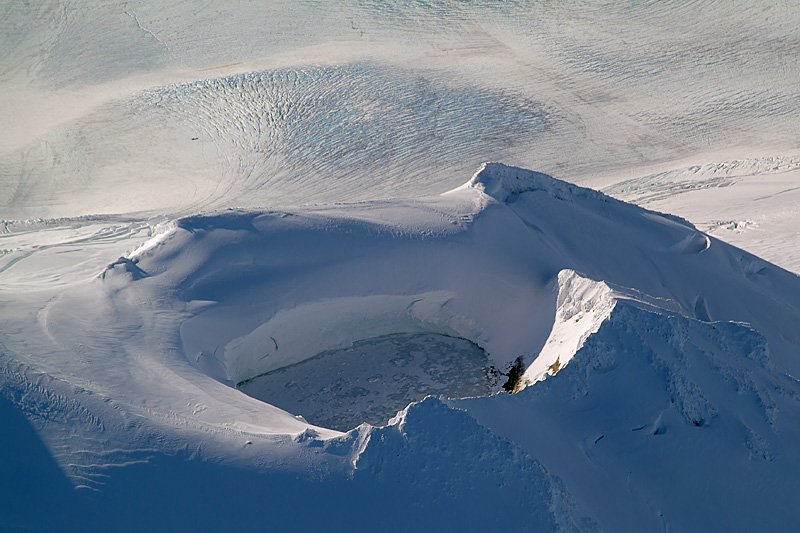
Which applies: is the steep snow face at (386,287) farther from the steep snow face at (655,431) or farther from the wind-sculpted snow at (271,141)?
the wind-sculpted snow at (271,141)

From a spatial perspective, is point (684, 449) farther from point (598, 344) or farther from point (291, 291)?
point (291, 291)

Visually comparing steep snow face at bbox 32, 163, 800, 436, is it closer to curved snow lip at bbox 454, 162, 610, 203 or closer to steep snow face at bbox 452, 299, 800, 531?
curved snow lip at bbox 454, 162, 610, 203

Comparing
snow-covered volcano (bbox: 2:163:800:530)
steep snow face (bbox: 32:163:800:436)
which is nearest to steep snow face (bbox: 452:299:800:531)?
snow-covered volcano (bbox: 2:163:800:530)

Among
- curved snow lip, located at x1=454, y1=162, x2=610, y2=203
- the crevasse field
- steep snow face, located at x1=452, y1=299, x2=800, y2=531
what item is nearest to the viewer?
the crevasse field

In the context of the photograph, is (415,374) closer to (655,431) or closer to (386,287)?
(386,287)

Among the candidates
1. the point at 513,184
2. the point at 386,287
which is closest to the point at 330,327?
the point at 386,287

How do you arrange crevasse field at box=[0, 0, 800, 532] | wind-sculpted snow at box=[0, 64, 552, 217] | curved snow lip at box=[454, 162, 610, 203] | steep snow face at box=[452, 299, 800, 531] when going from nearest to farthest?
crevasse field at box=[0, 0, 800, 532]
steep snow face at box=[452, 299, 800, 531]
curved snow lip at box=[454, 162, 610, 203]
wind-sculpted snow at box=[0, 64, 552, 217]

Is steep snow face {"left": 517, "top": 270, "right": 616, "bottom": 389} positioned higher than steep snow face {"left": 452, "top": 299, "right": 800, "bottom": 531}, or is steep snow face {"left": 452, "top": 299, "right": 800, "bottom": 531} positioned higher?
steep snow face {"left": 517, "top": 270, "right": 616, "bottom": 389}

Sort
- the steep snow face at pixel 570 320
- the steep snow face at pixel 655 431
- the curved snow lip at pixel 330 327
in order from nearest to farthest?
the steep snow face at pixel 655 431 < the steep snow face at pixel 570 320 < the curved snow lip at pixel 330 327

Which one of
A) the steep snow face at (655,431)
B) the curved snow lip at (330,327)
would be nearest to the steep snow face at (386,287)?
the curved snow lip at (330,327)

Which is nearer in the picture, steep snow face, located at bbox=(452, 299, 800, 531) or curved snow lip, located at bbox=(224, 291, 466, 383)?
steep snow face, located at bbox=(452, 299, 800, 531)

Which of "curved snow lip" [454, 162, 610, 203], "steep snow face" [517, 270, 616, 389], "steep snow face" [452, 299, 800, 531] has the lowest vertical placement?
"steep snow face" [452, 299, 800, 531]
